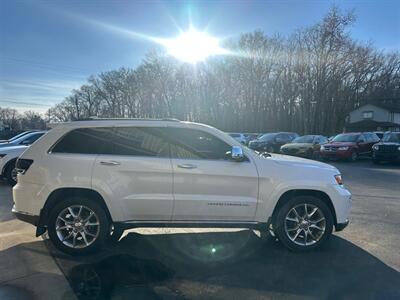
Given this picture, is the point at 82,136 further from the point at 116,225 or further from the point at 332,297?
the point at 332,297

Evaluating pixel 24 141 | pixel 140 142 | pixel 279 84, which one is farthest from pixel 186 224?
pixel 279 84

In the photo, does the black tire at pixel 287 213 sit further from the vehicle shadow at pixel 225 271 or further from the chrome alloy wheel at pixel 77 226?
the chrome alloy wheel at pixel 77 226

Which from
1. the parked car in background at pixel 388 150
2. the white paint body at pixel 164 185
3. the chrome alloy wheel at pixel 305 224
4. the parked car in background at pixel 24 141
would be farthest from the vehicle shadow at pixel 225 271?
the parked car in background at pixel 388 150

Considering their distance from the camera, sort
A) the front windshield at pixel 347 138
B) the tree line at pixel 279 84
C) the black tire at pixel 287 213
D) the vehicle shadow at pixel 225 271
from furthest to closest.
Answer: the tree line at pixel 279 84
the front windshield at pixel 347 138
the black tire at pixel 287 213
the vehicle shadow at pixel 225 271

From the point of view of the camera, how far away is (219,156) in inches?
208

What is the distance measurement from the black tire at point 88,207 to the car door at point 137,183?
0.80 ft

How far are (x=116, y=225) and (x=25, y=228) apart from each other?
92.2 inches

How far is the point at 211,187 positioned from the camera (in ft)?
16.9

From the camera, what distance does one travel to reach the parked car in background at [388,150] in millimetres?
19297

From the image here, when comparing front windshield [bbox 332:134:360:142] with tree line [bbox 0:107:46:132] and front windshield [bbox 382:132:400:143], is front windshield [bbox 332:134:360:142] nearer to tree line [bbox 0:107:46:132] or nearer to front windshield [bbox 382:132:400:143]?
front windshield [bbox 382:132:400:143]

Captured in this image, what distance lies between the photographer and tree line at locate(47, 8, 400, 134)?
5297 cm

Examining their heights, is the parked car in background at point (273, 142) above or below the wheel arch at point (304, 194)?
above

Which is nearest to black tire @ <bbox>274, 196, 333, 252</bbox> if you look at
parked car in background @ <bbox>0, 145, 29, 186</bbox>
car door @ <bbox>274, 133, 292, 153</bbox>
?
parked car in background @ <bbox>0, 145, 29, 186</bbox>

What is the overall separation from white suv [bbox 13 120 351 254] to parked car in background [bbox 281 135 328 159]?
59.7ft
